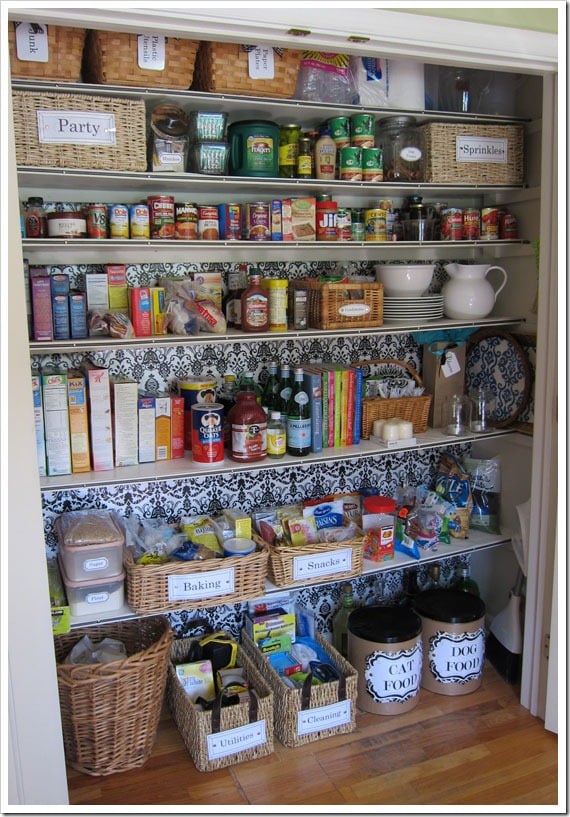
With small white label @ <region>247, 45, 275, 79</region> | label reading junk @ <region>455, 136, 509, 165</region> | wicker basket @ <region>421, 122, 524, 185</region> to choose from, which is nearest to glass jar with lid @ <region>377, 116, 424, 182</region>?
wicker basket @ <region>421, 122, 524, 185</region>

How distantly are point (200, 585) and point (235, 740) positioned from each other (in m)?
0.48

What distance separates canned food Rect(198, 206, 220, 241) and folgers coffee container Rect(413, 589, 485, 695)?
1.54 m

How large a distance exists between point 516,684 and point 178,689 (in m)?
1.25

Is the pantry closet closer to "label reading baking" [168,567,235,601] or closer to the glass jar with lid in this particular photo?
the glass jar with lid

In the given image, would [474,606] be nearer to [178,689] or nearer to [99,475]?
[178,689]

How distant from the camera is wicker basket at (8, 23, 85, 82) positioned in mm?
2004

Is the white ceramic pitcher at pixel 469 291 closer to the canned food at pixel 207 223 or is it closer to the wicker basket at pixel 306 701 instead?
the canned food at pixel 207 223

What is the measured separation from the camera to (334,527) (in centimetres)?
271

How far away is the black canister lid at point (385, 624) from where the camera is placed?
257 cm

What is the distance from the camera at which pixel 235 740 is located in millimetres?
2297

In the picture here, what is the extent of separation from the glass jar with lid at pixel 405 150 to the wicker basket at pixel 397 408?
670 mm

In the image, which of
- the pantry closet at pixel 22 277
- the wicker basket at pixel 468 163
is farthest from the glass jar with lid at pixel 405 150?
the pantry closet at pixel 22 277

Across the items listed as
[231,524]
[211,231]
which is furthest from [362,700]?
[211,231]

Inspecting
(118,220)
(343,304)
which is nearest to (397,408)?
(343,304)
